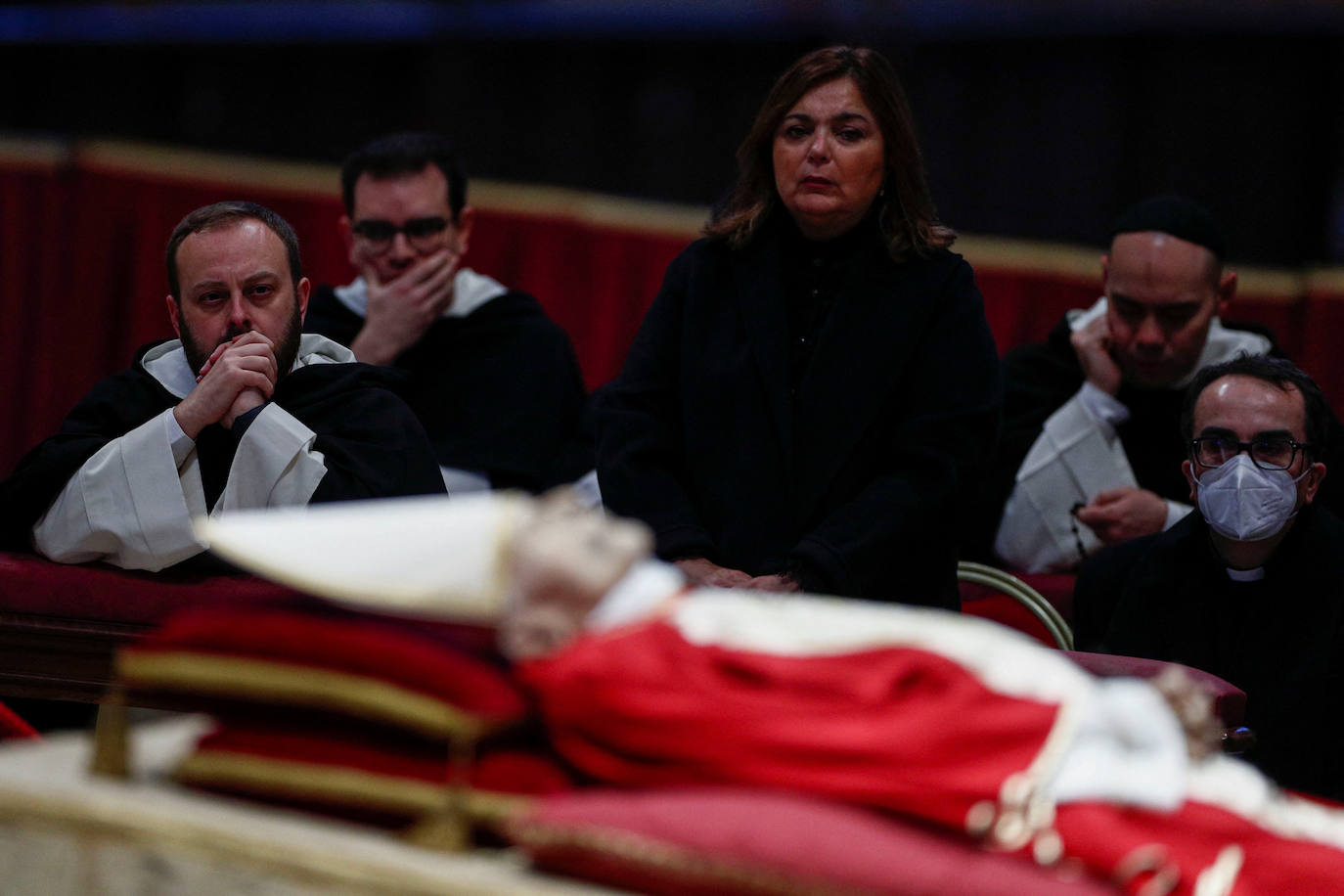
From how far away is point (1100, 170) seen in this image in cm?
541

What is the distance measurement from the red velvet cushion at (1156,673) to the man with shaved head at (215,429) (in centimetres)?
132

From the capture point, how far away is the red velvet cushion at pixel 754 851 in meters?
1.32

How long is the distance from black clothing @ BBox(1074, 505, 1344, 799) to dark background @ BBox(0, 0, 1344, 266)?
251 centimetres

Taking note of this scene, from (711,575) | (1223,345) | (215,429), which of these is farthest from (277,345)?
(1223,345)

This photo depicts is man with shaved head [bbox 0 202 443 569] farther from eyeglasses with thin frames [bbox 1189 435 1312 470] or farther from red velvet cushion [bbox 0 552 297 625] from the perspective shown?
eyeglasses with thin frames [bbox 1189 435 1312 470]

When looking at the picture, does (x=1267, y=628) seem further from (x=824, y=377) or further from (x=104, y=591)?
(x=104, y=591)

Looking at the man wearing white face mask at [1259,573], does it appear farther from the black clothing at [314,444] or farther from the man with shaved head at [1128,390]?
the black clothing at [314,444]

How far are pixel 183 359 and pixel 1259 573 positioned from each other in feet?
7.44

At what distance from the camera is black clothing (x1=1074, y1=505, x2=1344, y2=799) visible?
9.04ft

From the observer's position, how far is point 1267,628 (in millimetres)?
2891

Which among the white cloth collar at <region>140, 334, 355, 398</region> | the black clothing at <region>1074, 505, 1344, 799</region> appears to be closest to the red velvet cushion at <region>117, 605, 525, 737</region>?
the white cloth collar at <region>140, 334, 355, 398</region>

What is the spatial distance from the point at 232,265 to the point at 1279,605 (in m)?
2.17

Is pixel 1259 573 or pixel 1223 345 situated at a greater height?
pixel 1223 345

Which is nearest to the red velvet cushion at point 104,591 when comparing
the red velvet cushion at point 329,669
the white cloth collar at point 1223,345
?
the red velvet cushion at point 329,669
